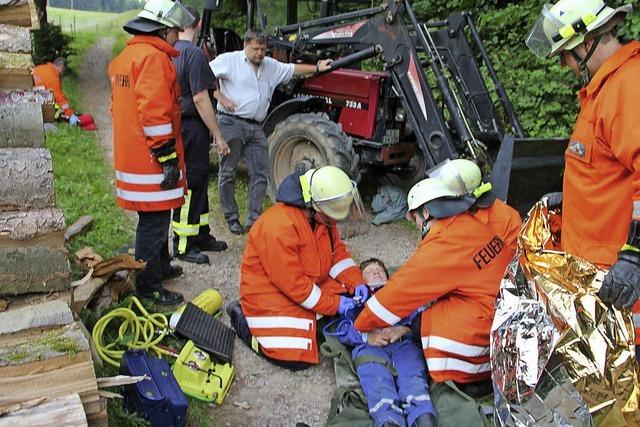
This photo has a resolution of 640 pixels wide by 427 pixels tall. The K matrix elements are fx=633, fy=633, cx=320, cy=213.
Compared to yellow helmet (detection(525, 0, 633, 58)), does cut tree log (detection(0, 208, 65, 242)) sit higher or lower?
lower

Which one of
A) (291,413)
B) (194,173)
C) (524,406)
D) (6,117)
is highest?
(6,117)

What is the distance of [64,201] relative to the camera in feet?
21.1

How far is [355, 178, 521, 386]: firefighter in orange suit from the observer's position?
10.6 feet

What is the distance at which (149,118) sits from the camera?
3.88 m

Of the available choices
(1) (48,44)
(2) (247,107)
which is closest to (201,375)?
(2) (247,107)

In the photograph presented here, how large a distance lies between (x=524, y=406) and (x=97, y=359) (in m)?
1.97

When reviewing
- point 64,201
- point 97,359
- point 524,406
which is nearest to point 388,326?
point 524,406

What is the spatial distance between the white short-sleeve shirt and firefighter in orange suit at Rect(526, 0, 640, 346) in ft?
10.5

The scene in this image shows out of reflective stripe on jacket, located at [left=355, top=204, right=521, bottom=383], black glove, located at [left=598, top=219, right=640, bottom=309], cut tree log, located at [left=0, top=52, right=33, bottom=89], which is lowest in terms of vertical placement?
reflective stripe on jacket, located at [left=355, top=204, right=521, bottom=383]

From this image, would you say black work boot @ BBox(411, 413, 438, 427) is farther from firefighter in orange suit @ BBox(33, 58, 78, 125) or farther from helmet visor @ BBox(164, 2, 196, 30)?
firefighter in orange suit @ BBox(33, 58, 78, 125)

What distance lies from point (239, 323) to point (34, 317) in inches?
62.4

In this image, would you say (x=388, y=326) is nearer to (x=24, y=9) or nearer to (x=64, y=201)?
(x=24, y=9)

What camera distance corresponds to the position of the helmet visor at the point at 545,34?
2.70 meters

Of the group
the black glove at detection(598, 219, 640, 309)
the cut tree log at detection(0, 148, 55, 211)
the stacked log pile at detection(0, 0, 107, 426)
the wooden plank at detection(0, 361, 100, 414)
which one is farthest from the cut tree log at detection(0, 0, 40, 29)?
the black glove at detection(598, 219, 640, 309)
